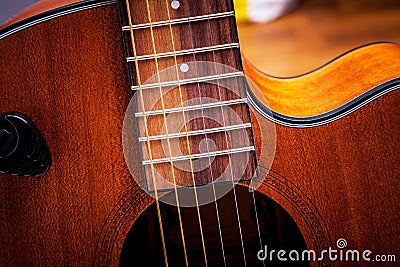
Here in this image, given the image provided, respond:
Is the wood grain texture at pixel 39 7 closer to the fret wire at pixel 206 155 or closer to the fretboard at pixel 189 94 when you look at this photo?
the fretboard at pixel 189 94

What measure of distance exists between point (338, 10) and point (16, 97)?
3.16ft

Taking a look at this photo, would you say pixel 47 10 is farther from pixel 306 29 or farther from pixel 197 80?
pixel 306 29

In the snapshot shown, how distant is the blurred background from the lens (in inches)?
52.2

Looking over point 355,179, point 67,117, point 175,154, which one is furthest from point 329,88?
point 67,117

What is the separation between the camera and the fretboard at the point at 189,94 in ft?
2.19

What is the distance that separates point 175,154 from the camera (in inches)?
26.6

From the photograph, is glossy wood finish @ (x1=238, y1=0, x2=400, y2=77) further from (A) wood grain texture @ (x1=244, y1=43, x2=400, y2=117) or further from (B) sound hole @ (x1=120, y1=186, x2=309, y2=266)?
(B) sound hole @ (x1=120, y1=186, x2=309, y2=266)

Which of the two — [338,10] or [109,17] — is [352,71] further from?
[338,10]

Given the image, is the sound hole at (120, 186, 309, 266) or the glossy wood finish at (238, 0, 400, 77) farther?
the glossy wood finish at (238, 0, 400, 77)

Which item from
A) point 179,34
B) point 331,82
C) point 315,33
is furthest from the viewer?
point 315,33

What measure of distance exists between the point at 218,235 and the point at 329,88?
25 cm

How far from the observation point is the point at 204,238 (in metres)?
0.69

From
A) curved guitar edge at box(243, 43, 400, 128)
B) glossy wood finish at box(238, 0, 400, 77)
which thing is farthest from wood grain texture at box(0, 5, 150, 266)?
glossy wood finish at box(238, 0, 400, 77)

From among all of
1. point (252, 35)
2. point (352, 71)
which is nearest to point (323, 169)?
point (352, 71)
